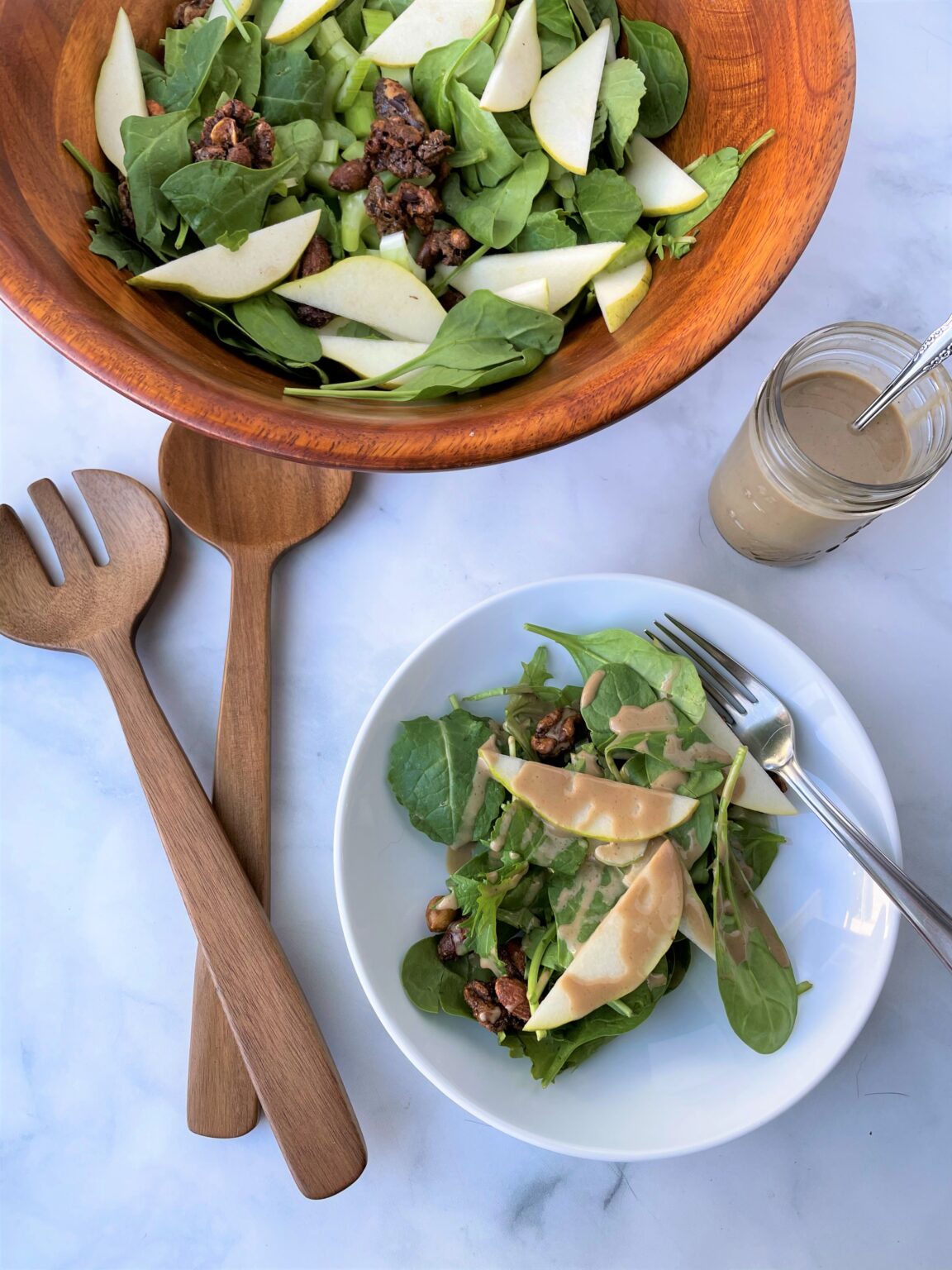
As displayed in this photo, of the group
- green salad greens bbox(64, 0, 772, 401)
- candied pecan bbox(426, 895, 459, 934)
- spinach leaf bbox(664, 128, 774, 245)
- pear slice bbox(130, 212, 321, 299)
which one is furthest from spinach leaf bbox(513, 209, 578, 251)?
candied pecan bbox(426, 895, 459, 934)

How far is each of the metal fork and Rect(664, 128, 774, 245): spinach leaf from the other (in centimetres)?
40

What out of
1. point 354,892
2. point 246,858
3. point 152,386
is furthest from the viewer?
point 246,858

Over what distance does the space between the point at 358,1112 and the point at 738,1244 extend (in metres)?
0.47

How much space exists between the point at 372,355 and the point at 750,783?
1.95 feet

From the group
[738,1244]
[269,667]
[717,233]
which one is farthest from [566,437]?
[738,1244]

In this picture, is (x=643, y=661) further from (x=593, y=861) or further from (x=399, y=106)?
(x=399, y=106)

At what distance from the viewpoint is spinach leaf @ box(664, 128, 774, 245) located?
0.90 meters

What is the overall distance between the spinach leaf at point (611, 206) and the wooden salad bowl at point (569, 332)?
56 millimetres

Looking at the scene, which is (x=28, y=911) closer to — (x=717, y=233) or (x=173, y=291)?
(x=173, y=291)

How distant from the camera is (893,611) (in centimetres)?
117

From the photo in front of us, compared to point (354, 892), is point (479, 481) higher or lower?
higher

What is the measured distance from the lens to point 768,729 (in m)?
1.03

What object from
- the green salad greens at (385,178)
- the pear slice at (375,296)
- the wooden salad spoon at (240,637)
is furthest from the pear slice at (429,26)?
the wooden salad spoon at (240,637)

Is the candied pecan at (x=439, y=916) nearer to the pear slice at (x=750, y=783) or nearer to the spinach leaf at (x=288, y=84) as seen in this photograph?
the pear slice at (x=750, y=783)
